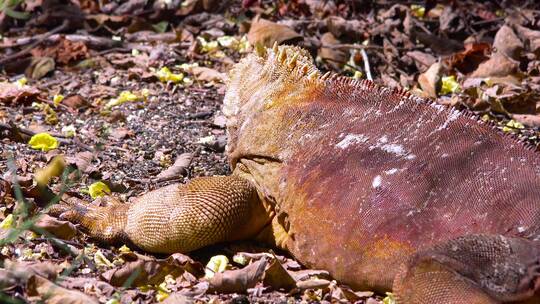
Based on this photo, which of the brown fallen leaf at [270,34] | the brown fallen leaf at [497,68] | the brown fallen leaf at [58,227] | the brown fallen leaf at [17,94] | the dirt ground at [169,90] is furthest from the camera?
the brown fallen leaf at [497,68]

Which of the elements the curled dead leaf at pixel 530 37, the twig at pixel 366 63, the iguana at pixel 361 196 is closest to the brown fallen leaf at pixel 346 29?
the twig at pixel 366 63

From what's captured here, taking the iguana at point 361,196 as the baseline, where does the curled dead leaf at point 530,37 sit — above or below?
below

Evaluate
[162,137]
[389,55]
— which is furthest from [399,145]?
[389,55]

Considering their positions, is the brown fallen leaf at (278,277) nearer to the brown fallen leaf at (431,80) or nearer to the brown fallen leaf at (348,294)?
the brown fallen leaf at (348,294)

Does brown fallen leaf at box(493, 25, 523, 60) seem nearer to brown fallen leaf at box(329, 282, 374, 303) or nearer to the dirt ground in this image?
the dirt ground

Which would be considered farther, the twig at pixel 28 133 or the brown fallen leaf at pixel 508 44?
the brown fallen leaf at pixel 508 44

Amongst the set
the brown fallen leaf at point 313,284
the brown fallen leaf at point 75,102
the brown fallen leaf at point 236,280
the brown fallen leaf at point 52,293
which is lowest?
the brown fallen leaf at point 75,102

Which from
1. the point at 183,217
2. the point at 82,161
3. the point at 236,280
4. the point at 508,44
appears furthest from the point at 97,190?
the point at 508,44
